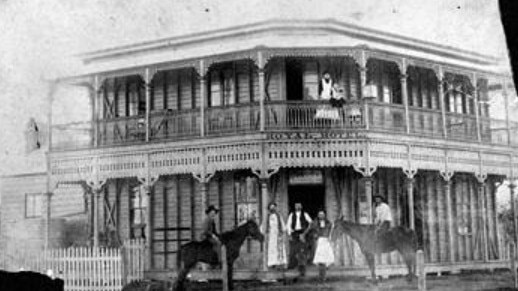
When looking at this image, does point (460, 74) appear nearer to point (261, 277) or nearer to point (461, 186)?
point (461, 186)

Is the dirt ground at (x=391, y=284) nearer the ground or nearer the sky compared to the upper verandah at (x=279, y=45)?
nearer the ground

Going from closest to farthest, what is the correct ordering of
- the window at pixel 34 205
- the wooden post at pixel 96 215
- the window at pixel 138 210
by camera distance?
the wooden post at pixel 96 215 → the window at pixel 138 210 → the window at pixel 34 205

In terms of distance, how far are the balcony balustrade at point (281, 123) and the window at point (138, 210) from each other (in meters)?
1.49

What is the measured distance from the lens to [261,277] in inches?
496

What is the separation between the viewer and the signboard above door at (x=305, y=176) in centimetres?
1390

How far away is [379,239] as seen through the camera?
1218 centimetres

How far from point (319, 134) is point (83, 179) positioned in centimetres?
406

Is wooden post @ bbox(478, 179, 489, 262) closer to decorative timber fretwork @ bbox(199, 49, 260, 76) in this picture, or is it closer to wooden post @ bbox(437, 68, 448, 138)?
wooden post @ bbox(437, 68, 448, 138)

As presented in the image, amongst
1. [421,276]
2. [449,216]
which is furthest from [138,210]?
[421,276]

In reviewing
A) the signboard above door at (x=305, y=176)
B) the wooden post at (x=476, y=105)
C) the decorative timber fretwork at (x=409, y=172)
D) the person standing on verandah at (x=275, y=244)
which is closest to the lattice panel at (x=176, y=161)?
the person standing on verandah at (x=275, y=244)

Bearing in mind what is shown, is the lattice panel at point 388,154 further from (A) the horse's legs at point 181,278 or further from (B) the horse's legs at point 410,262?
(A) the horse's legs at point 181,278

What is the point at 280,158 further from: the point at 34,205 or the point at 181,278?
the point at 34,205

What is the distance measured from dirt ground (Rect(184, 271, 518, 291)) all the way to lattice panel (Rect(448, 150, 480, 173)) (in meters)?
1.83

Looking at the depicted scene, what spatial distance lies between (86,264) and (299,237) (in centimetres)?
315
